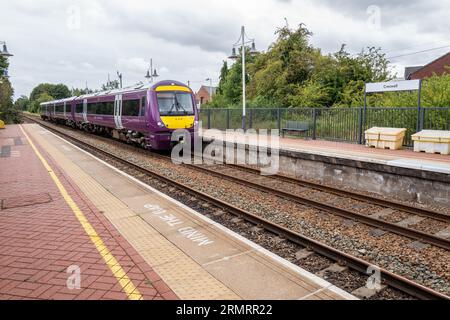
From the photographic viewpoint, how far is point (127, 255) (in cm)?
479

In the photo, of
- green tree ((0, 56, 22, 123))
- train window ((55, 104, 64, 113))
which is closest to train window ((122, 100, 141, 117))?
train window ((55, 104, 64, 113))

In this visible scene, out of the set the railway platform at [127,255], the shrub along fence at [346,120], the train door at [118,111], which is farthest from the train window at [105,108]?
the railway platform at [127,255]

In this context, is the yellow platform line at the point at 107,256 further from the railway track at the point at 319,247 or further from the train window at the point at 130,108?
the train window at the point at 130,108

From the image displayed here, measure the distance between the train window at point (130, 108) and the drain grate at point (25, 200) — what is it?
24.9ft

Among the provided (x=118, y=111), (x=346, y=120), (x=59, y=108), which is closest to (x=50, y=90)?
(x=59, y=108)

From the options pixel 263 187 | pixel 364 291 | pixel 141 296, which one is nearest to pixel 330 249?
pixel 364 291

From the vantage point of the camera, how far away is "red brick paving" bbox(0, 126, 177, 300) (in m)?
3.86

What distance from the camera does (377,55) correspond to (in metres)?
24.6

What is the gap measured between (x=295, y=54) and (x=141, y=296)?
82.9 ft

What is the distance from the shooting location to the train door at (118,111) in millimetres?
17222

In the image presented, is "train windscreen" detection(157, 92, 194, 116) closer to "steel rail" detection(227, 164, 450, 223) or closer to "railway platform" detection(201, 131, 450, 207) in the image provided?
"railway platform" detection(201, 131, 450, 207)

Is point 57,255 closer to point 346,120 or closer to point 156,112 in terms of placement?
point 156,112

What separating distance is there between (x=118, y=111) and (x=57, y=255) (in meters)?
13.6

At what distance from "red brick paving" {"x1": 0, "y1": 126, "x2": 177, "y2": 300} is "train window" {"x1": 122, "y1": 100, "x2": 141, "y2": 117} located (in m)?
7.60
